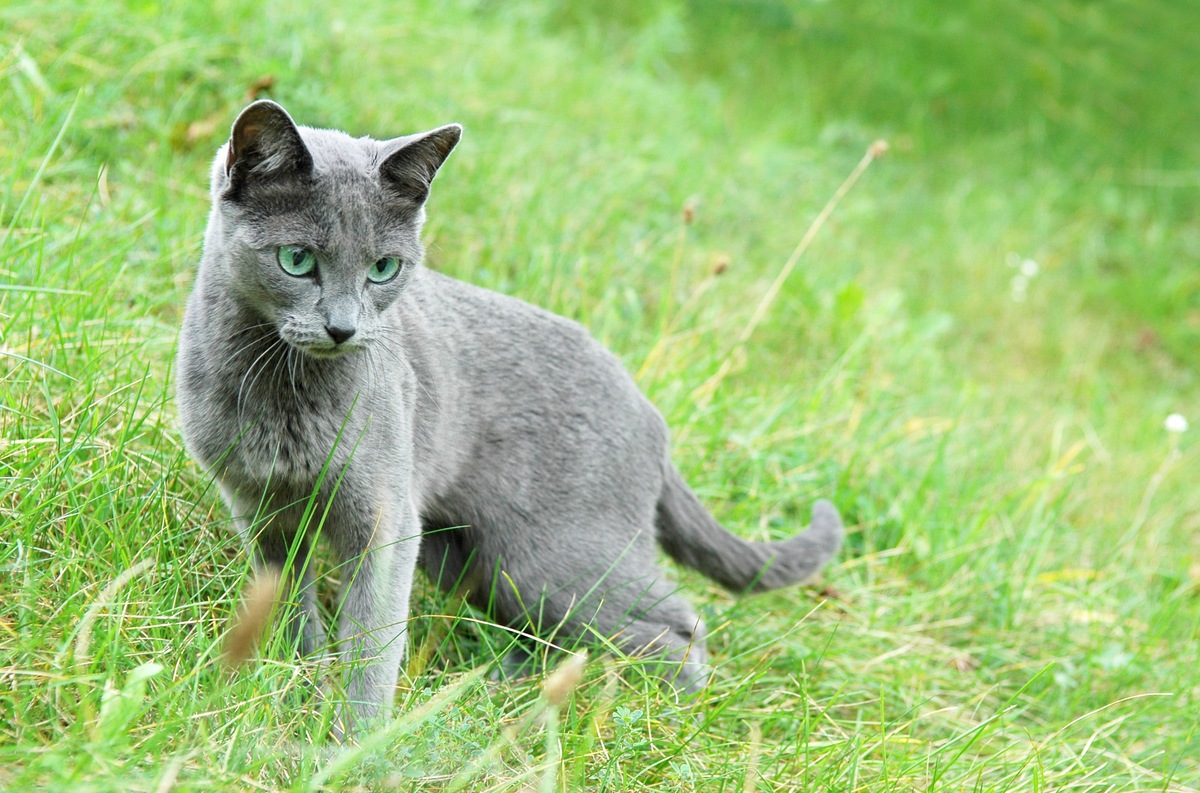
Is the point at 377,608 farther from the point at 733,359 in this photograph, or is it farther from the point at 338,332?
the point at 733,359

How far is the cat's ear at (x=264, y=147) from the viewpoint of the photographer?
1.75m

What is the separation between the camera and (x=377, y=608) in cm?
203

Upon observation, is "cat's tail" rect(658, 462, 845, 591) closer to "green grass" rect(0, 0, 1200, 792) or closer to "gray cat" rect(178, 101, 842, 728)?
"gray cat" rect(178, 101, 842, 728)

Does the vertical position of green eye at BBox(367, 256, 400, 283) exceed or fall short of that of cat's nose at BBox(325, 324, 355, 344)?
it exceeds it

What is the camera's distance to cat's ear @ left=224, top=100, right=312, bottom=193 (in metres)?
1.75

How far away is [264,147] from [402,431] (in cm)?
61

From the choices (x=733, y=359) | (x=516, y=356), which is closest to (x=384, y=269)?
(x=516, y=356)

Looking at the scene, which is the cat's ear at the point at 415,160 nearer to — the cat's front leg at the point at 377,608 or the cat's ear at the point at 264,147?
the cat's ear at the point at 264,147

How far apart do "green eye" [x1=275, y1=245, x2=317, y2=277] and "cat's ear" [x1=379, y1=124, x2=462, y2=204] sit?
21 cm

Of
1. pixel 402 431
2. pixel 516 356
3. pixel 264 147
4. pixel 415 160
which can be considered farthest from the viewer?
pixel 516 356

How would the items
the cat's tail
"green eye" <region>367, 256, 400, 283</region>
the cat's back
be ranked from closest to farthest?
"green eye" <region>367, 256, 400, 283</region>, the cat's back, the cat's tail

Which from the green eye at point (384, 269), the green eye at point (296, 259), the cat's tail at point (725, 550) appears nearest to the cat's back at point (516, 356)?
the cat's tail at point (725, 550)

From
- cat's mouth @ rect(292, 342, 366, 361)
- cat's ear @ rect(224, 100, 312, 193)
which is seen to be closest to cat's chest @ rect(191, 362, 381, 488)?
cat's mouth @ rect(292, 342, 366, 361)

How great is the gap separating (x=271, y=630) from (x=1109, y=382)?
4.46 m
